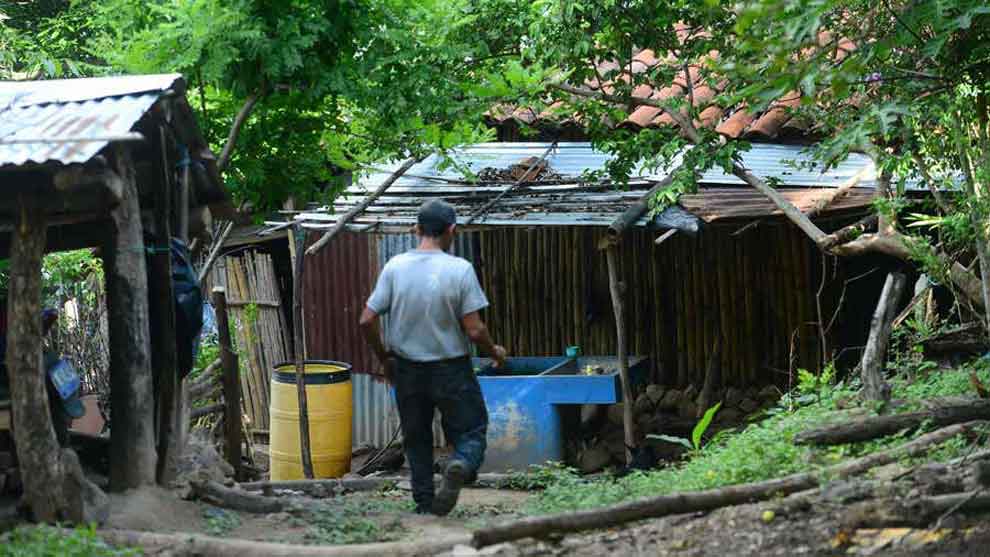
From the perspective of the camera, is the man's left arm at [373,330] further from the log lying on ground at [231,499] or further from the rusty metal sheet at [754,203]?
the rusty metal sheet at [754,203]

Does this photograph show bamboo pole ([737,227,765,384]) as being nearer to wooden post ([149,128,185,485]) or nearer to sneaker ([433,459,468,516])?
sneaker ([433,459,468,516])

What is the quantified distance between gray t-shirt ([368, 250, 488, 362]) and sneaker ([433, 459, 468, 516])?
2.01 ft

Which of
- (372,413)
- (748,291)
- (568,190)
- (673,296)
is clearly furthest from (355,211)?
(748,291)

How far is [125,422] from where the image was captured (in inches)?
265

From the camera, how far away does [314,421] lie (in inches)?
467

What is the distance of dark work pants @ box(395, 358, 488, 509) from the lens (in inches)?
273

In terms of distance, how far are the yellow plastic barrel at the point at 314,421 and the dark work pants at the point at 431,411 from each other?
484cm

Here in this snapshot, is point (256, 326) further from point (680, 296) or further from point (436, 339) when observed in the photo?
point (436, 339)

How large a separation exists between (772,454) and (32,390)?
3902 millimetres

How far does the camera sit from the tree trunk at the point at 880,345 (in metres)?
7.50

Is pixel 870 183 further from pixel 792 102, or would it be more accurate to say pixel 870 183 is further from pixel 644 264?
pixel 644 264

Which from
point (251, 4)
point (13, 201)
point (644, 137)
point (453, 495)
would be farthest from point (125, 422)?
point (644, 137)

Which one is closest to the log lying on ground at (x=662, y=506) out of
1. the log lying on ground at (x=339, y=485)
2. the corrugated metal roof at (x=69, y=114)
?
the corrugated metal roof at (x=69, y=114)

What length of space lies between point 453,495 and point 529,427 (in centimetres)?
412
